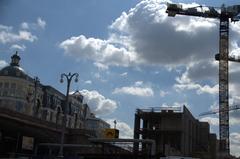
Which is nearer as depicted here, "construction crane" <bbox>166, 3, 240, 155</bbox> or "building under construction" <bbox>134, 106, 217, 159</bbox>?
"building under construction" <bbox>134, 106, 217, 159</bbox>

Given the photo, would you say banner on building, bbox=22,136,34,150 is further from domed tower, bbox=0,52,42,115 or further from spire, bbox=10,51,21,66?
spire, bbox=10,51,21,66

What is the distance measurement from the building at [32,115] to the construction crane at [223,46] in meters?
39.8

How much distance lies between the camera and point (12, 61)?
143375 mm

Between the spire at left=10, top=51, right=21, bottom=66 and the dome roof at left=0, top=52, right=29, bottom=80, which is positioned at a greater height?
the spire at left=10, top=51, right=21, bottom=66

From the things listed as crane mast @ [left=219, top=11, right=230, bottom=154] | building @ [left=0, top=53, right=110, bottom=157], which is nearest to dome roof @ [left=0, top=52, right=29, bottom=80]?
building @ [left=0, top=53, right=110, bottom=157]

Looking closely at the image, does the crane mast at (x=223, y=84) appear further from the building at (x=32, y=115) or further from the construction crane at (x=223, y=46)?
the building at (x=32, y=115)

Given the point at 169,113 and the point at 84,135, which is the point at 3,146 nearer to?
the point at 84,135

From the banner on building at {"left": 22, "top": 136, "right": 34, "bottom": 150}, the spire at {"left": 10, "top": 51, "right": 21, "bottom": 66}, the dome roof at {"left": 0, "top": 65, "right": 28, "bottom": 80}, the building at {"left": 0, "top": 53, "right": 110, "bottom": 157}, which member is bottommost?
the banner on building at {"left": 22, "top": 136, "right": 34, "bottom": 150}

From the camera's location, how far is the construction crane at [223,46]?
135000 mm

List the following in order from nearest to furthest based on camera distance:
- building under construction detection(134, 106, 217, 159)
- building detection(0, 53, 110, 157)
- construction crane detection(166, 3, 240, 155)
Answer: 1. building detection(0, 53, 110, 157)
2. building under construction detection(134, 106, 217, 159)
3. construction crane detection(166, 3, 240, 155)

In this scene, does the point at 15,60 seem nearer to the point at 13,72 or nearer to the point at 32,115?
the point at 13,72

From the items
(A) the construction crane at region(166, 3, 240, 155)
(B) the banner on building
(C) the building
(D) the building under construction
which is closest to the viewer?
(C) the building

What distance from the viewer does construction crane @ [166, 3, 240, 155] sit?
13500 centimetres

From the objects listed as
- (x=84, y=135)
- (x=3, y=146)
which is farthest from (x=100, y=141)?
(x=3, y=146)
